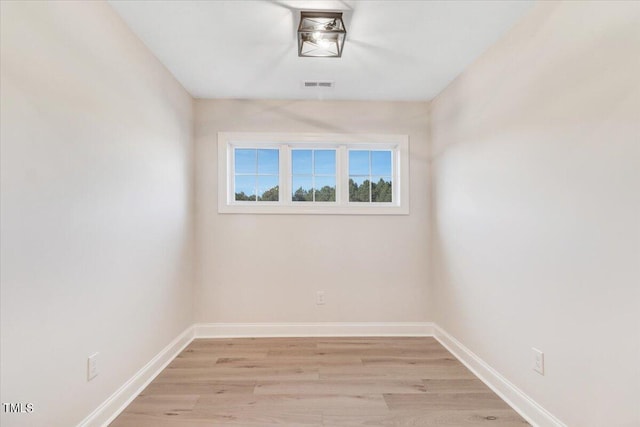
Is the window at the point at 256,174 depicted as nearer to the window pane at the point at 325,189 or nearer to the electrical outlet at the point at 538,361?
the window pane at the point at 325,189

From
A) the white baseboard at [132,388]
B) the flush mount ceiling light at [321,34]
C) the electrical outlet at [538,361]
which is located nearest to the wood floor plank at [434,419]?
the electrical outlet at [538,361]

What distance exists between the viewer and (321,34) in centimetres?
202

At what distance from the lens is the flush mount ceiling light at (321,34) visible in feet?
6.24

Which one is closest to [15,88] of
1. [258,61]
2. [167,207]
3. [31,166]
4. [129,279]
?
[31,166]

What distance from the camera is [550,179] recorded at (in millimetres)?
1674

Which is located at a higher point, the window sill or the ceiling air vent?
the ceiling air vent

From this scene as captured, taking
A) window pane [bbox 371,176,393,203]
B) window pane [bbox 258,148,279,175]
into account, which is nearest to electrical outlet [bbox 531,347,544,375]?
window pane [bbox 371,176,393,203]

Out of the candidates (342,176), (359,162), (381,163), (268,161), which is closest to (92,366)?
(268,161)

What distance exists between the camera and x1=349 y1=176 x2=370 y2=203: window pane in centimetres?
337

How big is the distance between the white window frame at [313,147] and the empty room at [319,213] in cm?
2

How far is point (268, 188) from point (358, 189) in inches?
38.2

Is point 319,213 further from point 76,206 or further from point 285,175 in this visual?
point 76,206

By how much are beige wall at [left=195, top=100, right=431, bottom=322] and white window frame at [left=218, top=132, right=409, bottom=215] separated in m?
0.07

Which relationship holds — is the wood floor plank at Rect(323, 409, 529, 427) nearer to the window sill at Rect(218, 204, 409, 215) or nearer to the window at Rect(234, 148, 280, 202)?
the window sill at Rect(218, 204, 409, 215)
